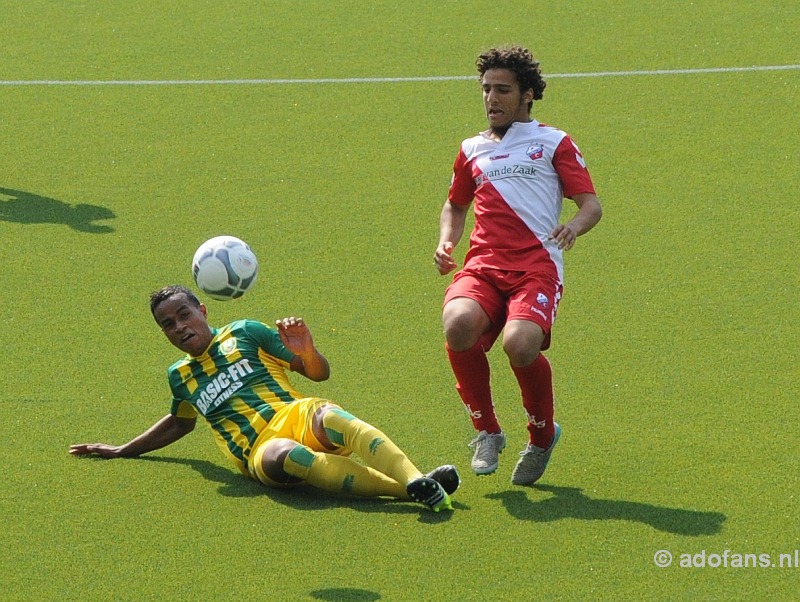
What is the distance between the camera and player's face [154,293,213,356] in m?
6.23

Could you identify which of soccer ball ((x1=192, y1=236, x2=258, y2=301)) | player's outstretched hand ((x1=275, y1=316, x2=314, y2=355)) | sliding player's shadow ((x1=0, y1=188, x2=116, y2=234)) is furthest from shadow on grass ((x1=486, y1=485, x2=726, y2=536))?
sliding player's shadow ((x1=0, y1=188, x2=116, y2=234))

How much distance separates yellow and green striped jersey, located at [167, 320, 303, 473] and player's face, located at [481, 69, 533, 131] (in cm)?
139

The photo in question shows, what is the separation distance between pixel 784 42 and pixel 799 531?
26.1 feet

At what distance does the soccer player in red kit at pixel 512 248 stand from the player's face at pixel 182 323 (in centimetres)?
111

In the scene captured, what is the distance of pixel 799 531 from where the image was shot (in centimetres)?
550

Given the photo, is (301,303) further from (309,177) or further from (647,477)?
(647,477)

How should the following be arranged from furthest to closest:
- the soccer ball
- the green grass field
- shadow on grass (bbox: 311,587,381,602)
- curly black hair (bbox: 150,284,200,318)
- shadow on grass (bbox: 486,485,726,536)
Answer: the soccer ball
curly black hair (bbox: 150,284,200,318)
shadow on grass (bbox: 486,485,726,536)
the green grass field
shadow on grass (bbox: 311,587,381,602)

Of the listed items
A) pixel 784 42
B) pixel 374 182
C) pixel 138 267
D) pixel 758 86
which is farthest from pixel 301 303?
pixel 784 42

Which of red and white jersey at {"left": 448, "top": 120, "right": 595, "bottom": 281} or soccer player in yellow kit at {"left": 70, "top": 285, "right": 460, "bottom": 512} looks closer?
soccer player in yellow kit at {"left": 70, "top": 285, "right": 460, "bottom": 512}

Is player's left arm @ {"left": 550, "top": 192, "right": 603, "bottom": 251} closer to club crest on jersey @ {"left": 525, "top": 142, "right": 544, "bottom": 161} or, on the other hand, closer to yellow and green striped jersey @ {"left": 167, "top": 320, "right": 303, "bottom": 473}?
club crest on jersey @ {"left": 525, "top": 142, "right": 544, "bottom": 161}

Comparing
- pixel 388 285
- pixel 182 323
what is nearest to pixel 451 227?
pixel 182 323

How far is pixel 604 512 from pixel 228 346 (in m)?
1.83

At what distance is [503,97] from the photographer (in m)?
6.29

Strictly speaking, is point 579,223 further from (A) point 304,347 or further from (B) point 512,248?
(A) point 304,347
